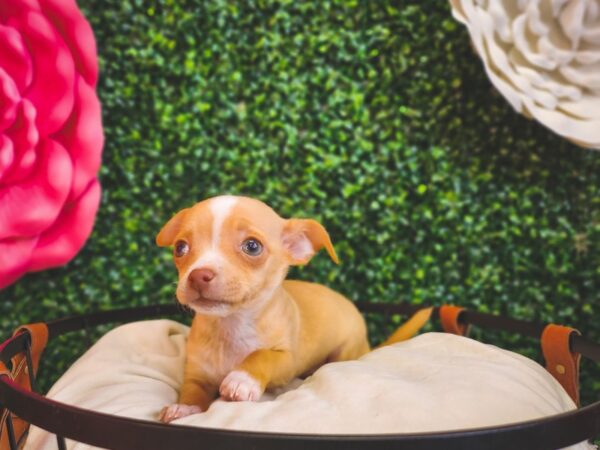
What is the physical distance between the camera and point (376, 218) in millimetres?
1532

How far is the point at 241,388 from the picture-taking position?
0.87m

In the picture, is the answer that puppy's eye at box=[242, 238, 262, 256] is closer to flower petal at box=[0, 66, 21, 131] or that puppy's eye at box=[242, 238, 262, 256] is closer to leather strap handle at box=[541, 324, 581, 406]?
leather strap handle at box=[541, 324, 581, 406]

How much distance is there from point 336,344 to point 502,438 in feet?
2.13

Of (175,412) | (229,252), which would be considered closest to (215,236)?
(229,252)

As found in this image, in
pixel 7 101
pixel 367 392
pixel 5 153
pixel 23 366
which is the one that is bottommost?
pixel 23 366

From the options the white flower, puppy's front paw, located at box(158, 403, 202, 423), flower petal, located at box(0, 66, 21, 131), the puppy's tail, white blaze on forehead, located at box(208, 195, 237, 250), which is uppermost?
the white flower

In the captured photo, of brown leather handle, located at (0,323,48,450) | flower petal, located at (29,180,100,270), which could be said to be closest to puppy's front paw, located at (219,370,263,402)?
brown leather handle, located at (0,323,48,450)

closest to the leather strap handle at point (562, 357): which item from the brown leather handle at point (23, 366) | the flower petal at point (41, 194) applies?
the brown leather handle at point (23, 366)

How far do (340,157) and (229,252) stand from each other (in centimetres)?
69

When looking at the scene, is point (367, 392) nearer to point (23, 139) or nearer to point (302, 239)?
point (302, 239)

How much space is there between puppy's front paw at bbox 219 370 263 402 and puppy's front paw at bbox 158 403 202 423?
59 millimetres

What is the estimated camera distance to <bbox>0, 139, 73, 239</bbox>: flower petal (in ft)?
4.32

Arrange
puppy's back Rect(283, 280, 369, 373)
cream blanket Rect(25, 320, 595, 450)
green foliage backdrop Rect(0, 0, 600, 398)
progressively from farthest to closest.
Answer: green foliage backdrop Rect(0, 0, 600, 398)
puppy's back Rect(283, 280, 369, 373)
cream blanket Rect(25, 320, 595, 450)

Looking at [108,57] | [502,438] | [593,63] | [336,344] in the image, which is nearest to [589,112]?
[593,63]
